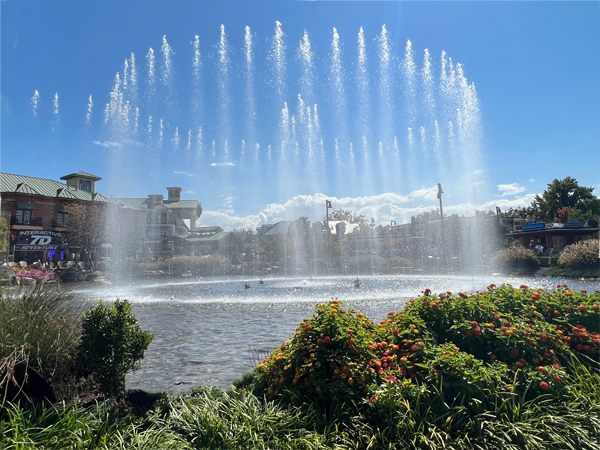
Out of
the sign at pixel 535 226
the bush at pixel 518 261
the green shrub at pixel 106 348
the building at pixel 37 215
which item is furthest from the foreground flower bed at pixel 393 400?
the building at pixel 37 215

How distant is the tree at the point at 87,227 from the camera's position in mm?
48750

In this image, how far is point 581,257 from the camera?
29188 millimetres

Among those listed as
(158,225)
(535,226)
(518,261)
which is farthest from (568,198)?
(158,225)

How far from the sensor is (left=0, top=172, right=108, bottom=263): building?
4847 cm

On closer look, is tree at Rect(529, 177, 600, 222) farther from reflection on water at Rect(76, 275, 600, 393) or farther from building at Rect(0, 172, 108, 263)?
building at Rect(0, 172, 108, 263)

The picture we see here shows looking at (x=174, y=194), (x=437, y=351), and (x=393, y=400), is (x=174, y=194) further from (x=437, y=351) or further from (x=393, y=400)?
(x=393, y=400)

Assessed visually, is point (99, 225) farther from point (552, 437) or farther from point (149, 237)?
point (552, 437)

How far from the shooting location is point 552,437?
305 cm

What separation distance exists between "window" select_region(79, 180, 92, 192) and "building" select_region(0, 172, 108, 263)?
385 centimetres

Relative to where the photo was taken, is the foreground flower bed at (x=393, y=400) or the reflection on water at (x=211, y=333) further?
the reflection on water at (x=211, y=333)

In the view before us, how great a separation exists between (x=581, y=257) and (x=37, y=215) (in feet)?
208

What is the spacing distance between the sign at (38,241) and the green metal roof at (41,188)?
6.33 m

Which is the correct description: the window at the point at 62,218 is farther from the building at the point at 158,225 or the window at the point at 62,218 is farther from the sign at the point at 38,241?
the building at the point at 158,225

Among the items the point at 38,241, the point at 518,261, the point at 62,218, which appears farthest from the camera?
the point at 62,218
